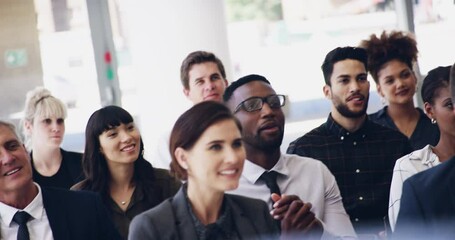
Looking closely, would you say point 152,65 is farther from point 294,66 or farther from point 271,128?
point 271,128

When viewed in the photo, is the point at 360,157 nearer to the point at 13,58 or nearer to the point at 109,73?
the point at 109,73

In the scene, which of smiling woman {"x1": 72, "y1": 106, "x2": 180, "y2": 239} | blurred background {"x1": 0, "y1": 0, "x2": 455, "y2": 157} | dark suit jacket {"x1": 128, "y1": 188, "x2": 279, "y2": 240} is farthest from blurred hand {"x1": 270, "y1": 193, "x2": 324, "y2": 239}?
blurred background {"x1": 0, "y1": 0, "x2": 455, "y2": 157}

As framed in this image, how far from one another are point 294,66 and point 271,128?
377 centimetres

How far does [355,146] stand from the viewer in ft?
11.6

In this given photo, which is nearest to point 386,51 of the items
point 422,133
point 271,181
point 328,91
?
point 422,133

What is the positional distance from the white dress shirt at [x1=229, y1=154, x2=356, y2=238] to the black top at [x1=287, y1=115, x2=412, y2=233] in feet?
1.12

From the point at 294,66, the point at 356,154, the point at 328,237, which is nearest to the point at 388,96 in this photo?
the point at 356,154

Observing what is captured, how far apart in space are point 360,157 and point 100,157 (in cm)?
102

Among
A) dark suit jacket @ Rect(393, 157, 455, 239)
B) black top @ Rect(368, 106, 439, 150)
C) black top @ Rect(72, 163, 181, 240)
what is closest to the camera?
dark suit jacket @ Rect(393, 157, 455, 239)

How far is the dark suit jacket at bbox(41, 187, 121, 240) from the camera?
2.73 m

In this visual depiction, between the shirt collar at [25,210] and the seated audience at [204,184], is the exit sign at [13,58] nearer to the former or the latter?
the shirt collar at [25,210]

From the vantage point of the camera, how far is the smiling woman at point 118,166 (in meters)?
3.37

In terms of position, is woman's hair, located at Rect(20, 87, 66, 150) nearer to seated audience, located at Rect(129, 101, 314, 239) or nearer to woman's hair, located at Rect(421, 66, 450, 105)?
woman's hair, located at Rect(421, 66, 450, 105)

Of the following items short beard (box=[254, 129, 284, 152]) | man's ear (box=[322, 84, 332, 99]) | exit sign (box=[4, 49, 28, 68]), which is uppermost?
exit sign (box=[4, 49, 28, 68])
